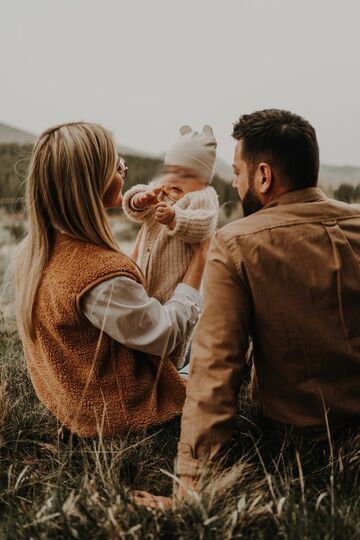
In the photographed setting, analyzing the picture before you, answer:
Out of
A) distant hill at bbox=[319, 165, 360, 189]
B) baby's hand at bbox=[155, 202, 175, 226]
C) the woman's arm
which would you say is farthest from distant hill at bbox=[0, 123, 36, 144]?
the woman's arm

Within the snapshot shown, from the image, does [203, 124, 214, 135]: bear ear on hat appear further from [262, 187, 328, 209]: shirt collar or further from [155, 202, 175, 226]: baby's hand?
[262, 187, 328, 209]: shirt collar

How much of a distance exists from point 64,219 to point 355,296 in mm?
1157

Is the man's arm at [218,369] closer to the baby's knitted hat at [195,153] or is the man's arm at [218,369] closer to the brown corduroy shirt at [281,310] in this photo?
the brown corduroy shirt at [281,310]

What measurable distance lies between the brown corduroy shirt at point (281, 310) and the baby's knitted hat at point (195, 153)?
36.3 inches

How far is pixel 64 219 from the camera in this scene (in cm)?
231

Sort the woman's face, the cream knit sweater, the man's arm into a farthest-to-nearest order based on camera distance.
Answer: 1. the cream knit sweater
2. the woman's face
3. the man's arm

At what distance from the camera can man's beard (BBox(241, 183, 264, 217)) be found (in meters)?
2.20

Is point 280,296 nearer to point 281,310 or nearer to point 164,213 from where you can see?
point 281,310

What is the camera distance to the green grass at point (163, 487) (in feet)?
5.66

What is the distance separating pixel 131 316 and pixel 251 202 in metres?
0.63

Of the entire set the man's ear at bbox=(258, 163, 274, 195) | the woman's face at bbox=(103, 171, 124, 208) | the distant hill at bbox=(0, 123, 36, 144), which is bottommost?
the distant hill at bbox=(0, 123, 36, 144)

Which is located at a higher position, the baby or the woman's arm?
the baby

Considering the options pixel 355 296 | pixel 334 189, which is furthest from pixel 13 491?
pixel 334 189

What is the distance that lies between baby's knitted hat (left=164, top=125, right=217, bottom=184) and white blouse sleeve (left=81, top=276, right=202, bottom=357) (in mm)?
941
